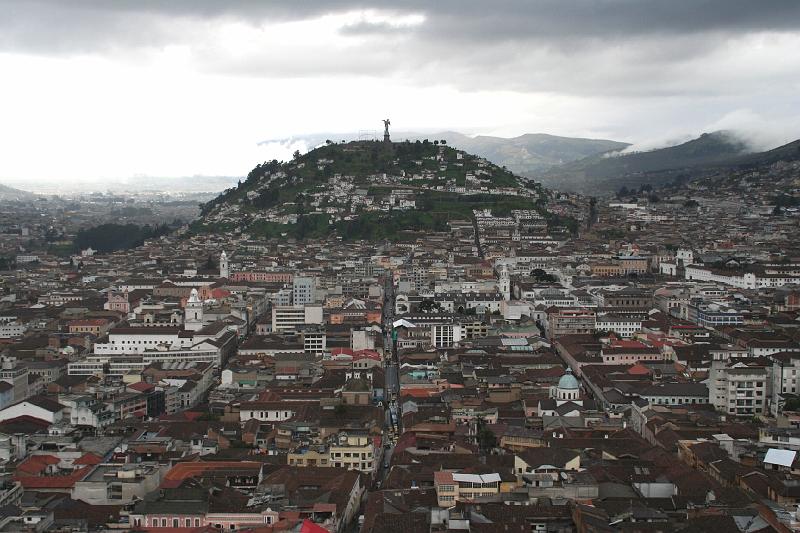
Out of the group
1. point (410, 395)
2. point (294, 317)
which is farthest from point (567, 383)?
point (294, 317)

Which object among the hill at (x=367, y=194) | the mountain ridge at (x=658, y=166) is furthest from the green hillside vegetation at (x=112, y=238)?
the mountain ridge at (x=658, y=166)

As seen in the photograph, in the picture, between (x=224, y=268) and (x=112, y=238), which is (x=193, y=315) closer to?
(x=224, y=268)

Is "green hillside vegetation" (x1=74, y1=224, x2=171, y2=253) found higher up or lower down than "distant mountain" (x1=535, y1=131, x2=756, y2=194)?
lower down

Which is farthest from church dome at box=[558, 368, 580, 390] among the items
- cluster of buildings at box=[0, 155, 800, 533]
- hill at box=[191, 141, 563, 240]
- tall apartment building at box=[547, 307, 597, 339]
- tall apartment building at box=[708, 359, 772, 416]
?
hill at box=[191, 141, 563, 240]

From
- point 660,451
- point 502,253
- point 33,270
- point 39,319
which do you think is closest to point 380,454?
point 660,451

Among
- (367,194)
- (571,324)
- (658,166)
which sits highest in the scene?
(658,166)

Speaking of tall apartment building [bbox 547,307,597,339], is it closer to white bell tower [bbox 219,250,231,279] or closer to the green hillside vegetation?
white bell tower [bbox 219,250,231,279]

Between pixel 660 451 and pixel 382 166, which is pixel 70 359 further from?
pixel 382 166

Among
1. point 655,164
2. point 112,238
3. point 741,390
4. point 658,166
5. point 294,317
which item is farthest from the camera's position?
point 655,164

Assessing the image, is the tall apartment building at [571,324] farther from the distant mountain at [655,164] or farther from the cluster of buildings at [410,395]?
the distant mountain at [655,164]
